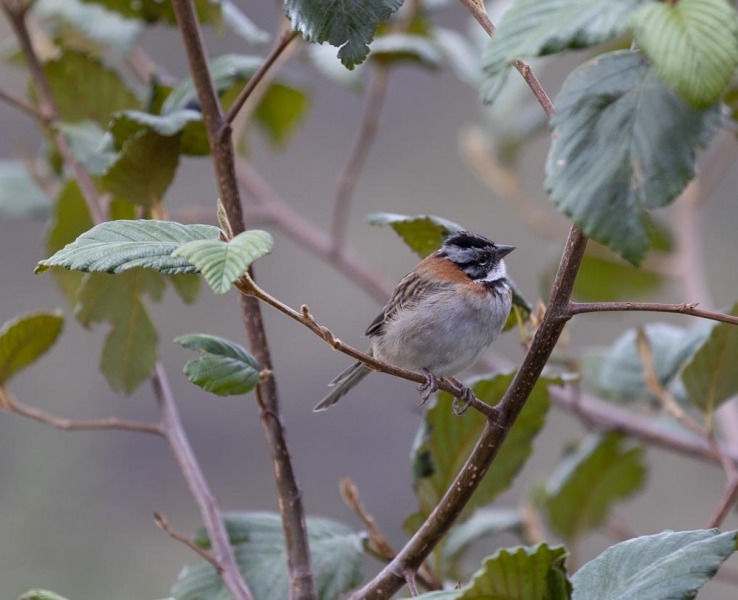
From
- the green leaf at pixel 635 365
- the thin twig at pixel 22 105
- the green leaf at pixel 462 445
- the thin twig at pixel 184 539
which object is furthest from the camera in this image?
the green leaf at pixel 635 365

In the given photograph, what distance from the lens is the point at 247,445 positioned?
462cm

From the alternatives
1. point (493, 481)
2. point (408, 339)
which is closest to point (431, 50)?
point (408, 339)

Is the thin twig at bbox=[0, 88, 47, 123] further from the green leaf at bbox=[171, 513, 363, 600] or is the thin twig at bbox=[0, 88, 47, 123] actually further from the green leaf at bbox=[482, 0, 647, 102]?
the green leaf at bbox=[482, 0, 647, 102]

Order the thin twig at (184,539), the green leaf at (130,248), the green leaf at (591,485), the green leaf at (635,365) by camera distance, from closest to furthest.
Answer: the green leaf at (130,248)
the thin twig at (184,539)
the green leaf at (635,365)
the green leaf at (591,485)

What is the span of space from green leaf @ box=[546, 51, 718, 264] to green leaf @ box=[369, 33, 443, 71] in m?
0.96

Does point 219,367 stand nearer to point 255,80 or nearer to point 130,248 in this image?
point 130,248

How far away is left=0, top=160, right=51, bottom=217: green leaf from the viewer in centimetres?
174

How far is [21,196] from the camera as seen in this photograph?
1.78m

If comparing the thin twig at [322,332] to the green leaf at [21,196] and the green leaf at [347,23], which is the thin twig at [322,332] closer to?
the green leaf at [347,23]

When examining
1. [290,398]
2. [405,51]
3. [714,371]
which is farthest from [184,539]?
[290,398]

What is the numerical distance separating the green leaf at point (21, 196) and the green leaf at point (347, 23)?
1.00 m

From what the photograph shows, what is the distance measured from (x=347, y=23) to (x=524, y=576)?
19.9 inches

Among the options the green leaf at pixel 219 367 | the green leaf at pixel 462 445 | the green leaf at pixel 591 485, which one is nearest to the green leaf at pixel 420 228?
the green leaf at pixel 462 445

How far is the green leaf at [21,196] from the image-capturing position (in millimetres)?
1744
